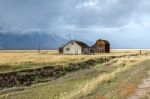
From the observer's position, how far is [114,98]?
714 inches

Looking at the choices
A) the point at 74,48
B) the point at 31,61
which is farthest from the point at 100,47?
the point at 31,61

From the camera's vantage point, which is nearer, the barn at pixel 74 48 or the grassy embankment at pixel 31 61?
the grassy embankment at pixel 31 61

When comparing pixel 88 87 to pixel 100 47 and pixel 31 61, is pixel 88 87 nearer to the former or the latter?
pixel 31 61

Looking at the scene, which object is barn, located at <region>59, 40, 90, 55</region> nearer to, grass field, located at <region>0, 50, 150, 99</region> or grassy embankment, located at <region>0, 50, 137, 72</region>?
grassy embankment, located at <region>0, 50, 137, 72</region>

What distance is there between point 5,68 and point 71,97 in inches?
1268

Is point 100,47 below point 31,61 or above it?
above

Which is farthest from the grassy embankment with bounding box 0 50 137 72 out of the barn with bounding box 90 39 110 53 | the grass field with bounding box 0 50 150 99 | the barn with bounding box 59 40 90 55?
the barn with bounding box 90 39 110 53

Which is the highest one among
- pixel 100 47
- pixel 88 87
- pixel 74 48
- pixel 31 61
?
pixel 100 47

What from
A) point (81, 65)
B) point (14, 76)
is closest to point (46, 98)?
point (14, 76)

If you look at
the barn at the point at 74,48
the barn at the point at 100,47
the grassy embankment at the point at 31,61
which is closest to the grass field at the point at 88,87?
the grassy embankment at the point at 31,61

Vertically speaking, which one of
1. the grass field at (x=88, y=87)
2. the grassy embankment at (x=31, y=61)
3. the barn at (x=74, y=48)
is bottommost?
the grass field at (x=88, y=87)

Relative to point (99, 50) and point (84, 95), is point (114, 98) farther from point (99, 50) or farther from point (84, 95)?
point (99, 50)

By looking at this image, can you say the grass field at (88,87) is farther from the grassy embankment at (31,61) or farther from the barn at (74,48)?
the barn at (74,48)

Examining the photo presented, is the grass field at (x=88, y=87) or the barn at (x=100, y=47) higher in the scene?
the barn at (x=100, y=47)
